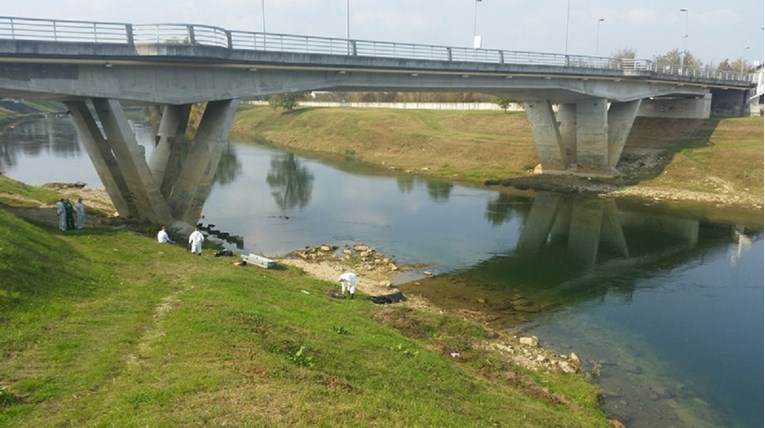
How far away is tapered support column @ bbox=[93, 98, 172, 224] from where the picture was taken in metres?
30.3

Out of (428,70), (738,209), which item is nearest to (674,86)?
(738,209)

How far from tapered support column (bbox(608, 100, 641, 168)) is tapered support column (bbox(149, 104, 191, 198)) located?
49.7 meters

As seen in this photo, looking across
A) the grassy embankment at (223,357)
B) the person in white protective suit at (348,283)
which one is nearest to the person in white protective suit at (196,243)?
the grassy embankment at (223,357)

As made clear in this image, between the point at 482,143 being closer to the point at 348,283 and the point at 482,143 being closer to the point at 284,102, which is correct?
the point at 284,102

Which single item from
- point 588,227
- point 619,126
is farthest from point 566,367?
point 619,126

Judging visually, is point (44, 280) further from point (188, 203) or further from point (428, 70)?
point (428, 70)

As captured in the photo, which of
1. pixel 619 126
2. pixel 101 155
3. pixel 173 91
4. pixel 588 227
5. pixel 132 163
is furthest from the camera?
pixel 619 126

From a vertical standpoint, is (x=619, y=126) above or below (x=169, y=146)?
above

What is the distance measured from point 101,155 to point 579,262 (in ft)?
95.8

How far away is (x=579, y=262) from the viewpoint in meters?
36.4

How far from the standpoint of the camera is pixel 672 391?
1969cm

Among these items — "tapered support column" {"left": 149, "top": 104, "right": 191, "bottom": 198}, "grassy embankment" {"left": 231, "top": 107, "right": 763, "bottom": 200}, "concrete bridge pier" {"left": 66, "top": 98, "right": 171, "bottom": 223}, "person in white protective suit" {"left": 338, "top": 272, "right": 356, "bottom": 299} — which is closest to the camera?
"person in white protective suit" {"left": 338, "top": 272, "right": 356, "bottom": 299}

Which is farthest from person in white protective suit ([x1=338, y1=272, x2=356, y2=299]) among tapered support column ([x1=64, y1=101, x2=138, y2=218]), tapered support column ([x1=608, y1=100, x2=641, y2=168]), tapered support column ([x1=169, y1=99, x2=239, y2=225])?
tapered support column ([x1=608, y1=100, x2=641, y2=168])

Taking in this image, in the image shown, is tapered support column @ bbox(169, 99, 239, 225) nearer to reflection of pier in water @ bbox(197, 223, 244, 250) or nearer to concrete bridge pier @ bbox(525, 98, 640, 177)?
reflection of pier in water @ bbox(197, 223, 244, 250)
